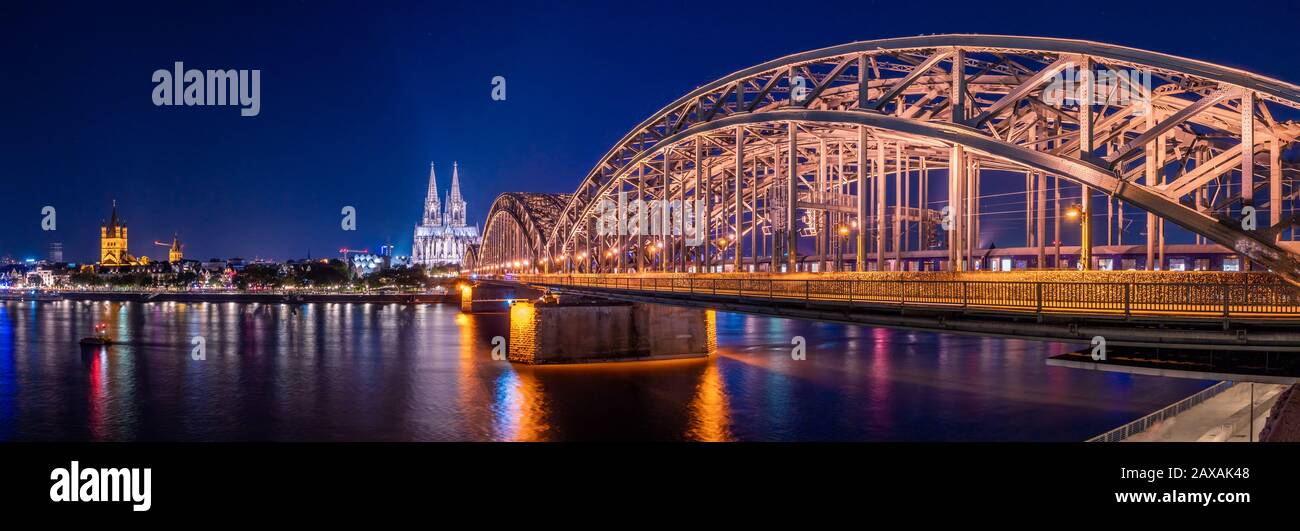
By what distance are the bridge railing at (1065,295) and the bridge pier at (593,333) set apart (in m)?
21.9

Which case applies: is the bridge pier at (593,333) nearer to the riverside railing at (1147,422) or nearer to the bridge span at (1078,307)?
the bridge span at (1078,307)

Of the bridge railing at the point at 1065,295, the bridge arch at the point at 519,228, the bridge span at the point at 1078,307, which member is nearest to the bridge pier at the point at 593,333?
the bridge railing at the point at 1065,295

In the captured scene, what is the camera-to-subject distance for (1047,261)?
48.5 metres

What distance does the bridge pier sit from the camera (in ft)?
166

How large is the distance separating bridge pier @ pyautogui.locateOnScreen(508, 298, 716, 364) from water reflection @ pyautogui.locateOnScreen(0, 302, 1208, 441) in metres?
1.11

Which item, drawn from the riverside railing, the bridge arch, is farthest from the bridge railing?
the bridge arch

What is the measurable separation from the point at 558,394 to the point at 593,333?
989 cm

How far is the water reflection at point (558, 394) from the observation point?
3397cm

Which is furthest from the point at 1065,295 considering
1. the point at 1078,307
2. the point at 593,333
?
the point at 593,333

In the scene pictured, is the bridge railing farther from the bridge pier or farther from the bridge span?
the bridge pier

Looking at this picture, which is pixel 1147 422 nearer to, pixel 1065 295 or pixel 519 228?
pixel 1065 295
